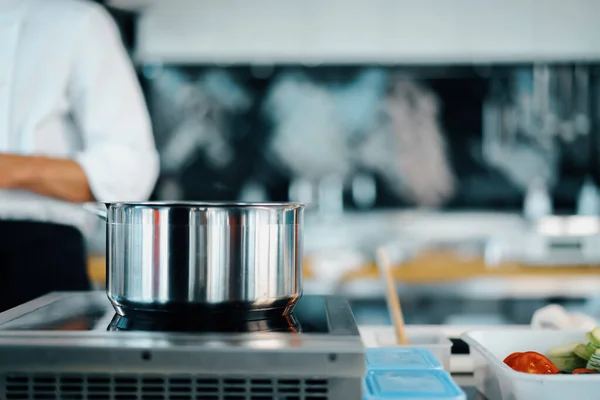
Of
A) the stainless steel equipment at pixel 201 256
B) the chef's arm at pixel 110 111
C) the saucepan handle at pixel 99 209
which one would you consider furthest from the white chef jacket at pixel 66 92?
the stainless steel equipment at pixel 201 256

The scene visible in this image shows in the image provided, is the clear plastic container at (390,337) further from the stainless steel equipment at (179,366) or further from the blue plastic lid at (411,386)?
the stainless steel equipment at (179,366)

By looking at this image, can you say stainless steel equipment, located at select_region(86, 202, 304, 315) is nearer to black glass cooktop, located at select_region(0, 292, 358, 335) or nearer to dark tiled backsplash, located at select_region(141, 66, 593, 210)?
black glass cooktop, located at select_region(0, 292, 358, 335)

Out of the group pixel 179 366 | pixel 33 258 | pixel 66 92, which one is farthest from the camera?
pixel 66 92

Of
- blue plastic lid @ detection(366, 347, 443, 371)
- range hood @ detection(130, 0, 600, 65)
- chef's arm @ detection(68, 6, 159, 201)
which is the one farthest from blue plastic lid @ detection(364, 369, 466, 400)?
range hood @ detection(130, 0, 600, 65)

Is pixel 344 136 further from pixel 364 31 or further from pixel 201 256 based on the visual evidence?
pixel 201 256

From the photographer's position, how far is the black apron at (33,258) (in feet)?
3.59

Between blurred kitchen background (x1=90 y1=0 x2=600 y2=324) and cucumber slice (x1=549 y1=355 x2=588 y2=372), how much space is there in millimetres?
2255

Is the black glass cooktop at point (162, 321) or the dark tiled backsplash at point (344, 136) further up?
the dark tiled backsplash at point (344, 136)

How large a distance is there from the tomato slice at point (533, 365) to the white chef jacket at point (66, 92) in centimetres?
74

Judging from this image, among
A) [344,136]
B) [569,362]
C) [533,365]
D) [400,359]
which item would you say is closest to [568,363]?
[569,362]

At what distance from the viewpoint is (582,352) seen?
753mm

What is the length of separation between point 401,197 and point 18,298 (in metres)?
2.21

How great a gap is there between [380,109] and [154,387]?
266 centimetres

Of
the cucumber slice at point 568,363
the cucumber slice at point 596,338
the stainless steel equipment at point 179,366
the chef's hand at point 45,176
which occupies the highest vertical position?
the chef's hand at point 45,176
